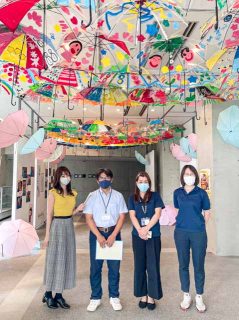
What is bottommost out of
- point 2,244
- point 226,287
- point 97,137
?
point 226,287

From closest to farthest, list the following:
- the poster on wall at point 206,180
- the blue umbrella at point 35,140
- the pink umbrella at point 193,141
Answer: the blue umbrella at point 35,140 < the poster on wall at point 206,180 < the pink umbrella at point 193,141

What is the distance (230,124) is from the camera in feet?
15.3

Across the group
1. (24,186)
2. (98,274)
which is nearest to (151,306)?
(98,274)

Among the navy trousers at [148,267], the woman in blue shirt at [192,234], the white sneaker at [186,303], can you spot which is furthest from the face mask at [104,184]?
the white sneaker at [186,303]

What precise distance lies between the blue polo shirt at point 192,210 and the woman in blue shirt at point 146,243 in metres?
0.29

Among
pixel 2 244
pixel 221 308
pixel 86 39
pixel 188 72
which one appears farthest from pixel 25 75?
pixel 221 308

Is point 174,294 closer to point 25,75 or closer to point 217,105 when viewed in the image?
point 25,75

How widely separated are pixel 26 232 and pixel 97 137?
15.7 feet

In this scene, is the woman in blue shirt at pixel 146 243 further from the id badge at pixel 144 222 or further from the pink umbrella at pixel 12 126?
the pink umbrella at pixel 12 126

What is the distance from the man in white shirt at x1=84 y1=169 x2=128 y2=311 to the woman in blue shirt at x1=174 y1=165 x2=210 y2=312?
2.22 feet

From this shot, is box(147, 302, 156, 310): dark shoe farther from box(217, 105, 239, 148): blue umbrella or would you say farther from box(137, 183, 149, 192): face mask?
box(217, 105, 239, 148): blue umbrella

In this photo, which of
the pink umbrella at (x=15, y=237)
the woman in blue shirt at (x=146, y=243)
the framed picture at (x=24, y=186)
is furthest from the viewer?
the framed picture at (x=24, y=186)

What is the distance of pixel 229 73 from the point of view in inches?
147

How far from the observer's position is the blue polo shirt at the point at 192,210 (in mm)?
3064
